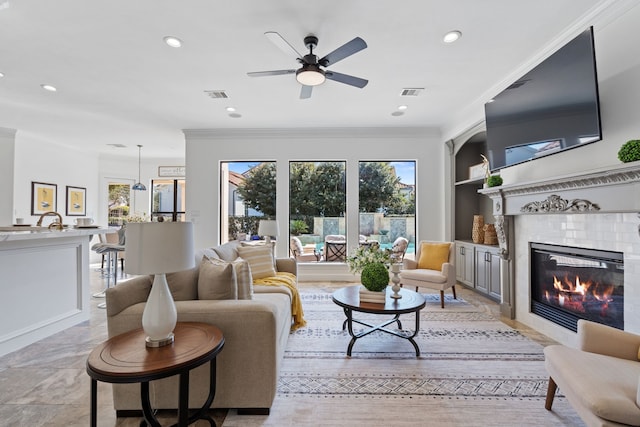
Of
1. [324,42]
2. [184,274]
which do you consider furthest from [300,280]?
[324,42]

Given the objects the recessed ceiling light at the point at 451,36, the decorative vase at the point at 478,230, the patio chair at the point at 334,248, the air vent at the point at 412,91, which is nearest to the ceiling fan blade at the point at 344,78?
the recessed ceiling light at the point at 451,36

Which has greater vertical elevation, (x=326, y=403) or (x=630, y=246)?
(x=630, y=246)

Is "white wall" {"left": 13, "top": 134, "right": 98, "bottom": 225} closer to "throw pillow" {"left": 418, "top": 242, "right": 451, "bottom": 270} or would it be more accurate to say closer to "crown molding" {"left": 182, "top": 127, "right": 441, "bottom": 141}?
"crown molding" {"left": 182, "top": 127, "right": 441, "bottom": 141}

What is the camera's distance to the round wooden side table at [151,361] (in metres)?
1.24

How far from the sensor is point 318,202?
5566 mm

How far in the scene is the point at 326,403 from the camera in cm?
193

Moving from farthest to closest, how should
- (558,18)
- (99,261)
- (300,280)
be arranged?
(99,261), (300,280), (558,18)

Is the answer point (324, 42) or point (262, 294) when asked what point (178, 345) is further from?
point (324, 42)

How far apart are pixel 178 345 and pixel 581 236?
322 centimetres

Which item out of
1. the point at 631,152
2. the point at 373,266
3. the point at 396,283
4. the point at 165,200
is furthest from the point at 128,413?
the point at 165,200

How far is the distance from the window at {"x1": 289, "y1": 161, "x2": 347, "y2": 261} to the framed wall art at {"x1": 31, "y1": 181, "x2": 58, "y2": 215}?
5175mm

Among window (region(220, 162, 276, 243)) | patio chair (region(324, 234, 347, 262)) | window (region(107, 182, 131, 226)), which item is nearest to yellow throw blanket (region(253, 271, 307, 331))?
patio chair (region(324, 234, 347, 262))

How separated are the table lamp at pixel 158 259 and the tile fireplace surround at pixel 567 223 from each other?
9.07 feet

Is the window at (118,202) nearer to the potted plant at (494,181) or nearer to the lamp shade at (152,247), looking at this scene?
the lamp shade at (152,247)
